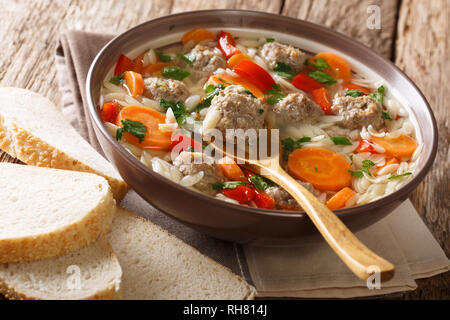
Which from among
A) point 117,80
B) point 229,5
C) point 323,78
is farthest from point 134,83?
point 229,5

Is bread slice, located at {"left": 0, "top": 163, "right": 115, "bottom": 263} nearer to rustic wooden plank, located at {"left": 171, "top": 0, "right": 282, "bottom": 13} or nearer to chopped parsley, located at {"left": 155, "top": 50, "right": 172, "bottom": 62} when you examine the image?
chopped parsley, located at {"left": 155, "top": 50, "right": 172, "bottom": 62}

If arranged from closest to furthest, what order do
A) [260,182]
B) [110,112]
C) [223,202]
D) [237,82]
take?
[223,202] → [260,182] → [110,112] → [237,82]

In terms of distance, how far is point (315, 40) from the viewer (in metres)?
4.76

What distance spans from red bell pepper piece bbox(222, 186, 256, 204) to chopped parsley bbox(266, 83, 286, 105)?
929 mm

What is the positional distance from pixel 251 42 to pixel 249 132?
1.31m

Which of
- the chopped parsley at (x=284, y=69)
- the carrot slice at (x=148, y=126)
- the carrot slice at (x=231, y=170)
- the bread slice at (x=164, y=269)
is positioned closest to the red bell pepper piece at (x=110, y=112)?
the carrot slice at (x=148, y=126)

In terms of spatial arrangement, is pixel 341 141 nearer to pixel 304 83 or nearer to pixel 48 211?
pixel 304 83

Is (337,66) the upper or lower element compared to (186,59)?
upper

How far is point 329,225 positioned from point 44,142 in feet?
7.11

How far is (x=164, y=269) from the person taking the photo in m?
3.57

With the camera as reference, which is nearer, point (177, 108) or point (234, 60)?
point (177, 108)

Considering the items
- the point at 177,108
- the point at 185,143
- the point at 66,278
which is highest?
the point at 177,108

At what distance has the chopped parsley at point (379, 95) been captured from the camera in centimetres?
429

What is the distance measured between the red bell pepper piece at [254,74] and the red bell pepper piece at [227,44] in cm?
23
